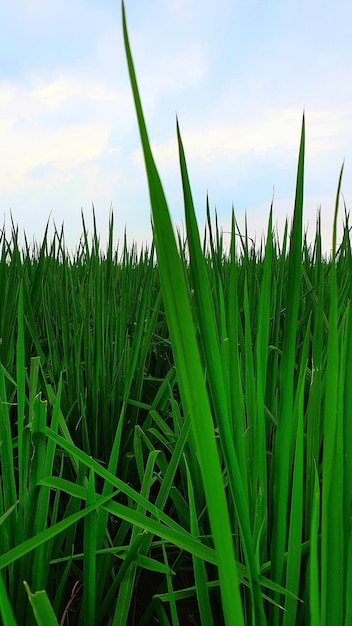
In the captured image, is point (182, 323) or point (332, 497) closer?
point (182, 323)

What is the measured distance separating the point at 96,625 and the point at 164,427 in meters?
0.27

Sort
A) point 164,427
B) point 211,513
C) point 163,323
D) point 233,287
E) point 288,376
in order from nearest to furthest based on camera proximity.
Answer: point 211,513, point 288,376, point 233,287, point 164,427, point 163,323

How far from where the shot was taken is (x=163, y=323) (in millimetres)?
1133

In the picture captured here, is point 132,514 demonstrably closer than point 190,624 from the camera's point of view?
Yes

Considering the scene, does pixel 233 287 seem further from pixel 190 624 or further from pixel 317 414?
pixel 190 624

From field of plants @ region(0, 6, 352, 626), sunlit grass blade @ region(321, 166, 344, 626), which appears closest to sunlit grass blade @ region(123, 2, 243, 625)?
field of plants @ region(0, 6, 352, 626)

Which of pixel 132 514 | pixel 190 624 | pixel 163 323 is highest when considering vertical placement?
pixel 163 323

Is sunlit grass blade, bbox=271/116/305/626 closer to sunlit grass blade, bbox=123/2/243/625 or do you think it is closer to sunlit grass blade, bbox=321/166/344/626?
sunlit grass blade, bbox=321/166/344/626

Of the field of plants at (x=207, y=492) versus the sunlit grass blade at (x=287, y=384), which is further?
the sunlit grass blade at (x=287, y=384)

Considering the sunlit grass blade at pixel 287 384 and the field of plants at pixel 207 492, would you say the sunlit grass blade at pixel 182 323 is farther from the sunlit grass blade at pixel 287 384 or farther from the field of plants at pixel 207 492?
the sunlit grass blade at pixel 287 384

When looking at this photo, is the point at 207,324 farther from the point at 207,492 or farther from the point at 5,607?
the point at 5,607

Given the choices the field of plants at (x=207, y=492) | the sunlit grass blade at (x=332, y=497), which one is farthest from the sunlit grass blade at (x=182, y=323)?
the sunlit grass blade at (x=332, y=497)

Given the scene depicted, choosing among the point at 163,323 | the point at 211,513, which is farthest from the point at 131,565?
the point at 163,323

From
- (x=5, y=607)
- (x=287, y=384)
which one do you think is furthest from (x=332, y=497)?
(x=5, y=607)
